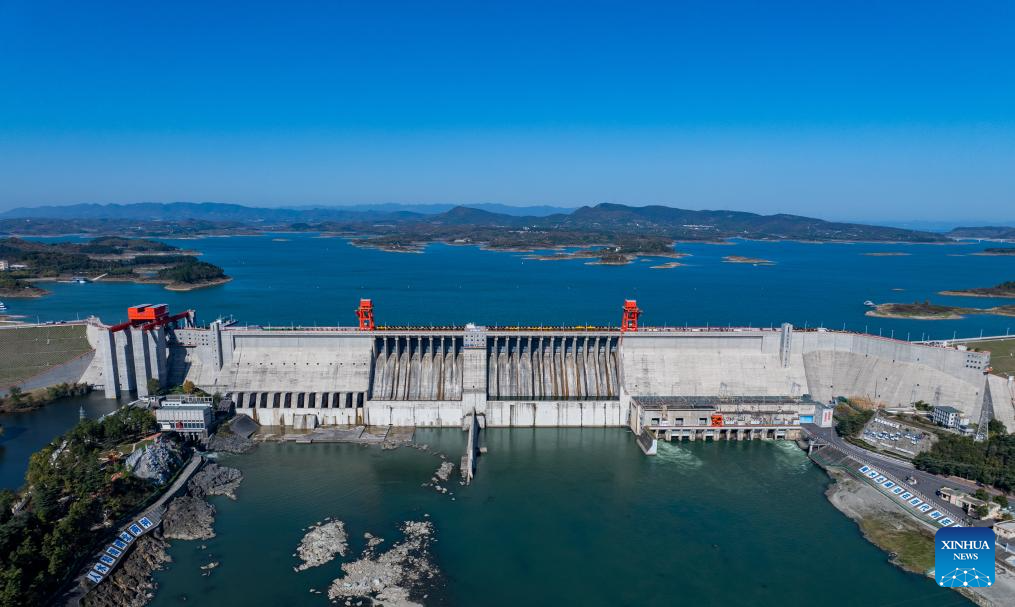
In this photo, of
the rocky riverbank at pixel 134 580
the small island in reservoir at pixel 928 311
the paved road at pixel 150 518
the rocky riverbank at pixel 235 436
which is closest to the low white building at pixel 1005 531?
the rocky riverbank at pixel 134 580

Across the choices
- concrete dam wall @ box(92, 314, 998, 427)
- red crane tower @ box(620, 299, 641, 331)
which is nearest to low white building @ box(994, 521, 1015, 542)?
concrete dam wall @ box(92, 314, 998, 427)

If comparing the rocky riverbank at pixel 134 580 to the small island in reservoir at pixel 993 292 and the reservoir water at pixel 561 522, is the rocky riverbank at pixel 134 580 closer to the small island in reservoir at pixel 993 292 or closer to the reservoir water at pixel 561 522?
the reservoir water at pixel 561 522

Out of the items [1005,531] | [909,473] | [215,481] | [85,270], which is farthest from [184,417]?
[85,270]

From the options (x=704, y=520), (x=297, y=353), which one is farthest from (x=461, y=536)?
(x=297, y=353)

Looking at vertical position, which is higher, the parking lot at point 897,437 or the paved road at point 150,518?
the parking lot at point 897,437

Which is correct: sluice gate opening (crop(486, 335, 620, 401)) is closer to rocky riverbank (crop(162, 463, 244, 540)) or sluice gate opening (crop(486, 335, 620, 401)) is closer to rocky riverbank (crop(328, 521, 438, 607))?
rocky riverbank (crop(328, 521, 438, 607))
